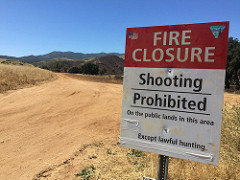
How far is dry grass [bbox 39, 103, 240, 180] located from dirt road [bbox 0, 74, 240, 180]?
1.12 ft

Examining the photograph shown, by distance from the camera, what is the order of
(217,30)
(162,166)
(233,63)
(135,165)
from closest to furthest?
(217,30) → (162,166) → (135,165) → (233,63)

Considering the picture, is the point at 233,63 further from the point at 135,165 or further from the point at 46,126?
the point at 46,126

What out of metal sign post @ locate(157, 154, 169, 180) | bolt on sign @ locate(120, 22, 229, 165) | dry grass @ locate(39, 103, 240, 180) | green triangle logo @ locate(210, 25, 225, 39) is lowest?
dry grass @ locate(39, 103, 240, 180)

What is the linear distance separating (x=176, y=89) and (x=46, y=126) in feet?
15.3

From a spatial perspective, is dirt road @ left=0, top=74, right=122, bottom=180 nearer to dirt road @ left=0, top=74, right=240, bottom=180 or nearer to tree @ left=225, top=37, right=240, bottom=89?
dirt road @ left=0, top=74, right=240, bottom=180

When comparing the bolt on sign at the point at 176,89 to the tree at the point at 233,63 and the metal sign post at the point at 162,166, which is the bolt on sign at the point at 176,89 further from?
the tree at the point at 233,63

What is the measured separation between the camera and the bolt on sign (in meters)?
1.52

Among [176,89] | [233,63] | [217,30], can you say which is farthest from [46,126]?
[233,63]

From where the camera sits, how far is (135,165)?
129 inches

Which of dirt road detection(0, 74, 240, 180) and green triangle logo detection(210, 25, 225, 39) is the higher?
green triangle logo detection(210, 25, 225, 39)

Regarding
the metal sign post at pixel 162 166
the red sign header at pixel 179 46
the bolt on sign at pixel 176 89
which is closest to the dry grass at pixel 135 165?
the metal sign post at pixel 162 166

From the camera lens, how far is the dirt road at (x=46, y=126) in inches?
138

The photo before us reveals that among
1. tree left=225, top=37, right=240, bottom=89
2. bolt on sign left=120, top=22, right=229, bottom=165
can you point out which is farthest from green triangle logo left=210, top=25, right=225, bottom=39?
tree left=225, top=37, right=240, bottom=89

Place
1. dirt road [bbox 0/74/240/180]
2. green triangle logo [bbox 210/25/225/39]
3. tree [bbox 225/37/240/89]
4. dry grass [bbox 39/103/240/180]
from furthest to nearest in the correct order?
1. tree [bbox 225/37/240/89]
2. dirt road [bbox 0/74/240/180]
3. dry grass [bbox 39/103/240/180]
4. green triangle logo [bbox 210/25/225/39]
